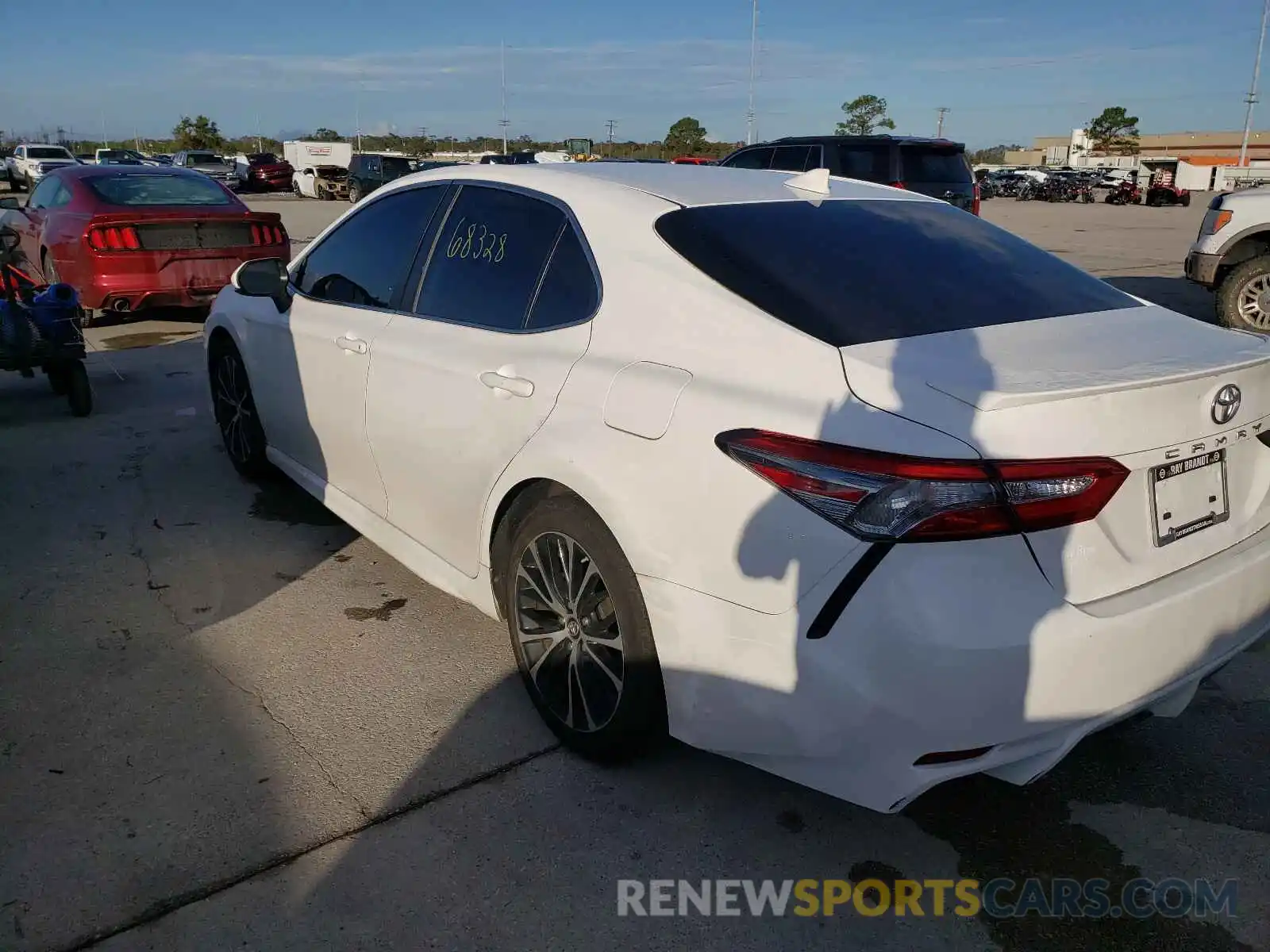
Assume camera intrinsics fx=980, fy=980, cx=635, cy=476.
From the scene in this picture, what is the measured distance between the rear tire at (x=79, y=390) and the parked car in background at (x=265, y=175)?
124ft

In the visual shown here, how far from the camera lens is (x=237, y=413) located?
514 cm

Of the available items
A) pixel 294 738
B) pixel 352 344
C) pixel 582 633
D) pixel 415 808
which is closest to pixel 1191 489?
pixel 582 633

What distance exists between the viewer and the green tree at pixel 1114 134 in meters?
90.7

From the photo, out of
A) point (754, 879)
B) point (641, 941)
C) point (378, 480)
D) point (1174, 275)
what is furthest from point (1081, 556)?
point (1174, 275)

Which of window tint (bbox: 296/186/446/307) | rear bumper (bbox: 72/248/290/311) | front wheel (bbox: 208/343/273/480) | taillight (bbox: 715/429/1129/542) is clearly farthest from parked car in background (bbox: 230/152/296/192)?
taillight (bbox: 715/429/1129/542)

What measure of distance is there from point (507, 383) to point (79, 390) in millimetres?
4857

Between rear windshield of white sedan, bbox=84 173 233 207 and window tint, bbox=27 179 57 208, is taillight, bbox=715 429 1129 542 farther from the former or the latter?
window tint, bbox=27 179 57 208

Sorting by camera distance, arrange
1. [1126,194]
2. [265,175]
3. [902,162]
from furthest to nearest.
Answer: [1126,194] < [265,175] < [902,162]

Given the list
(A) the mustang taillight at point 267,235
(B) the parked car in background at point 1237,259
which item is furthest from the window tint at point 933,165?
(A) the mustang taillight at point 267,235

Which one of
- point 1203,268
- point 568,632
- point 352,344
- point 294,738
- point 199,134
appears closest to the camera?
point 568,632

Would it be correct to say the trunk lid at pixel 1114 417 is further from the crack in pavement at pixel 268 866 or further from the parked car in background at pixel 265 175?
the parked car in background at pixel 265 175

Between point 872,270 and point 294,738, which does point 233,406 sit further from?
point 872,270

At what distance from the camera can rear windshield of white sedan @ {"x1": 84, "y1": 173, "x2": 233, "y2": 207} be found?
9.20 m

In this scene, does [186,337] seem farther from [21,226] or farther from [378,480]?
[378,480]
